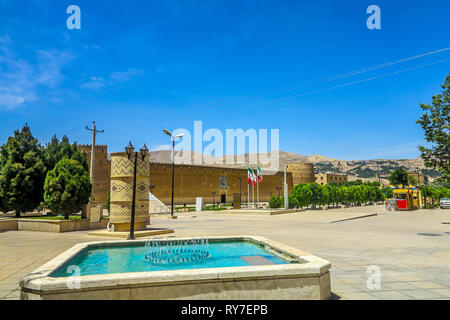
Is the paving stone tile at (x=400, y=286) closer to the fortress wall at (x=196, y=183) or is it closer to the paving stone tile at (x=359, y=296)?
the paving stone tile at (x=359, y=296)

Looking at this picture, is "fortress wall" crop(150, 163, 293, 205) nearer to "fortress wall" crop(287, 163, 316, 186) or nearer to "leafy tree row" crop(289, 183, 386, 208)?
"fortress wall" crop(287, 163, 316, 186)

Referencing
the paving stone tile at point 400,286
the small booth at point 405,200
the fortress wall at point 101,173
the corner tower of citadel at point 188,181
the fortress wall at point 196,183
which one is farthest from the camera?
the fortress wall at point 196,183

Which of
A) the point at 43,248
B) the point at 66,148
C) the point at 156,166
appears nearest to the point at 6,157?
the point at 66,148

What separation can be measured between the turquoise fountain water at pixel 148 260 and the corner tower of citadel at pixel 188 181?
3290 centimetres

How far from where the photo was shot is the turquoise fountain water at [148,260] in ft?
17.5

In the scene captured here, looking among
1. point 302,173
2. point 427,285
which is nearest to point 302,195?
point 427,285

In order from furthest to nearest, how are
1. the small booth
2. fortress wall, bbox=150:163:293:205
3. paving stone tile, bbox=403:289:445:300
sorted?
fortress wall, bbox=150:163:293:205
the small booth
paving stone tile, bbox=403:289:445:300

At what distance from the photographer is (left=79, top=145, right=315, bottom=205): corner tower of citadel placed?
47062mm

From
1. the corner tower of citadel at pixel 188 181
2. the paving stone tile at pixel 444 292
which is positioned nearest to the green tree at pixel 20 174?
the paving stone tile at pixel 444 292

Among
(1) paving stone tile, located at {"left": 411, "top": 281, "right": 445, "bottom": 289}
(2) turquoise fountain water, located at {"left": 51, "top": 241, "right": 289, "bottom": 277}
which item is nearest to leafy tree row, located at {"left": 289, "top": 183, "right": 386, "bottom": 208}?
(2) turquoise fountain water, located at {"left": 51, "top": 241, "right": 289, "bottom": 277}

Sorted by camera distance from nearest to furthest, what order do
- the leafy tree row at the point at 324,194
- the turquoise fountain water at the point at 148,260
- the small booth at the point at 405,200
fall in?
1. the turquoise fountain water at the point at 148,260
2. the small booth at the point at 405,200
3. the leafy tree row at the point at 324,194

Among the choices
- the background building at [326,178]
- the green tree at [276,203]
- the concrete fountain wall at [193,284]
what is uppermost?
the background building at [326,178]
